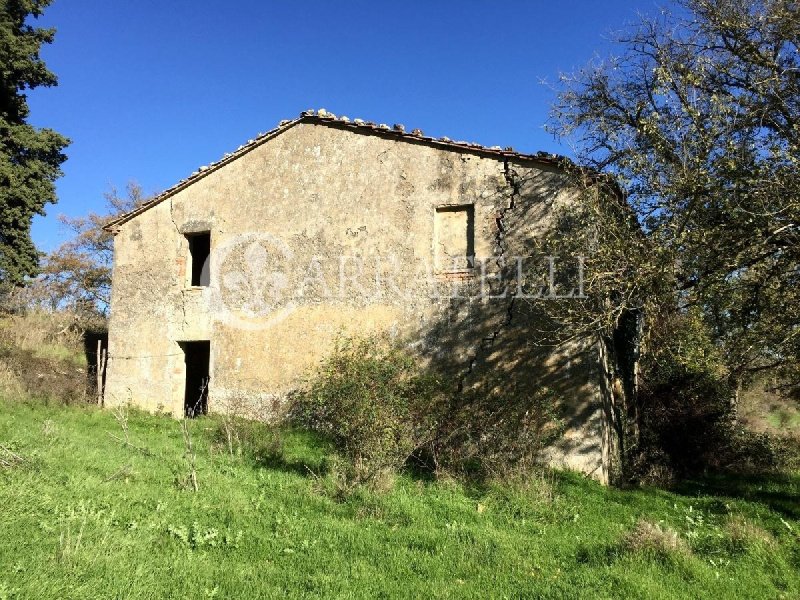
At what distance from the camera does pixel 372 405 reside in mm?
7711

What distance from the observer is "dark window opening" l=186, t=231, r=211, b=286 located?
43.3 ft

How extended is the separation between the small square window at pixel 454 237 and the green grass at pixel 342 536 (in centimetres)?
398

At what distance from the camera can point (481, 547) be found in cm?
552

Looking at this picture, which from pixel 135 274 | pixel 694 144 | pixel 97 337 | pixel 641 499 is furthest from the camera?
pixel 97 337

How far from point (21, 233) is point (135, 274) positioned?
7.64 meters

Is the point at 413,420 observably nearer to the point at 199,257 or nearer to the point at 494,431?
the point at 494,431

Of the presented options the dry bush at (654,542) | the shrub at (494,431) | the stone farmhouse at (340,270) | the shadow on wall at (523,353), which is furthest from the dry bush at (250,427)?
the dry bush at (654,542)

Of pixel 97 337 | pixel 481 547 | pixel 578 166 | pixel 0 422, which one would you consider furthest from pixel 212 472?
pixel 97 337

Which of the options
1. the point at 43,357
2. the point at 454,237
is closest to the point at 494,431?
the point at 454,237

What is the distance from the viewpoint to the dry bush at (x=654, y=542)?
5383 millimetres

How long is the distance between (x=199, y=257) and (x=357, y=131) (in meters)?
5.29

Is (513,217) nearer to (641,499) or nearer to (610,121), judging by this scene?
(610,121)

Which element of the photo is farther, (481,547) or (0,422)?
(0,422)

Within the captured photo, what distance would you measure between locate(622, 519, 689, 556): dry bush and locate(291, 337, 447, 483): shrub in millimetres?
2813
